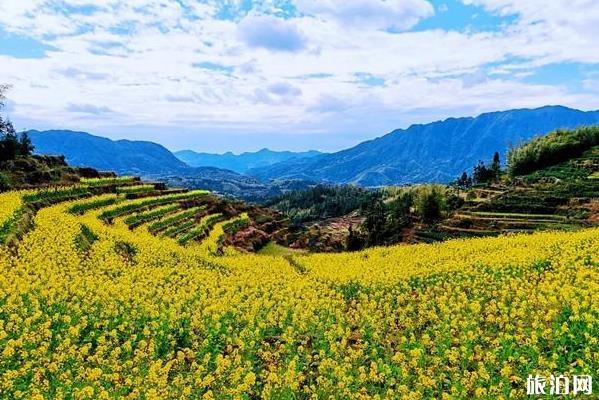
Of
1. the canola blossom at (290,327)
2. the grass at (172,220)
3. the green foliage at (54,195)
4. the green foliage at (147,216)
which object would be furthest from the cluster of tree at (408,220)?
the canola blossom at (290,327)

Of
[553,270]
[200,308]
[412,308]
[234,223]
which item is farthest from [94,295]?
[234,223]

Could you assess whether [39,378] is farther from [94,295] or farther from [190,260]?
[190,260]

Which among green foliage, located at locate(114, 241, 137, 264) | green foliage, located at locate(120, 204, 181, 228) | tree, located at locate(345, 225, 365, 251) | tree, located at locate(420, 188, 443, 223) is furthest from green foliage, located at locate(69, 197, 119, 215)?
tree, located at locate(420, 188, 443, 223)

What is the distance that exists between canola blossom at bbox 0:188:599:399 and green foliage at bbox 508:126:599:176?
87828mm

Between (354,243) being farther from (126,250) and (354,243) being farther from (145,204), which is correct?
(126,250)

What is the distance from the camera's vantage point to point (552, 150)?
112m

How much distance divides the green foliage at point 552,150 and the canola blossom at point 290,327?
288 feet

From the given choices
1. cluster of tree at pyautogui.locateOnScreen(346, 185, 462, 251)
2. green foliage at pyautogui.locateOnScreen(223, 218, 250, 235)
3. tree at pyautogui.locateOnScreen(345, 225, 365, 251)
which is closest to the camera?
green foliage at pyautogui.locateOnScreen(223, 218, 250, 235)

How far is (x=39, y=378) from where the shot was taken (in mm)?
12820

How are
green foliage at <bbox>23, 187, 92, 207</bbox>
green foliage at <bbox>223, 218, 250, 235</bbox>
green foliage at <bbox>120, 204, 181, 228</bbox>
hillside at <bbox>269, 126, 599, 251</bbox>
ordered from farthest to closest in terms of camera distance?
green foliage at <bbox>223, 218, 250, 235</bbox>, hillside at <bbox>269, 126, 599, 251</bbox>, green foliage at <bbox>120, 204, 181, 228</bbox>, green foliage at <bbox>23, 187, 92, 207</bbox>

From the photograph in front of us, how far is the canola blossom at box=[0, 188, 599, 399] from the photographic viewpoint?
13.5m

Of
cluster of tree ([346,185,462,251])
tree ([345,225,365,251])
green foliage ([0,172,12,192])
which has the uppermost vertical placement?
green foliage ([0,172,12,192])

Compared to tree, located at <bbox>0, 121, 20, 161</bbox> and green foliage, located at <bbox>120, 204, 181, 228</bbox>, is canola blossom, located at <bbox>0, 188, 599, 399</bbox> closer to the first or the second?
green foliage, located at <bbox>120, 204, 181, 228</bbox>

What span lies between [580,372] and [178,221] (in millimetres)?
48860
